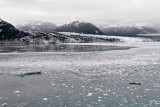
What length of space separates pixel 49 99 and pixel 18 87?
16.2 ft

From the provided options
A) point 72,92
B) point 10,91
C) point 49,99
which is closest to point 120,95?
point 72,92

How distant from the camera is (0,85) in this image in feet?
69.5

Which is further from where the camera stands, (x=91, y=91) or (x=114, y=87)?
(x=114, y=87)

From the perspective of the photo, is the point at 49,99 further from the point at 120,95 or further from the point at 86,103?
the point at 120,95

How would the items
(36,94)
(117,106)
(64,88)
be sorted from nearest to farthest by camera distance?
(117,106)
(36,94)
(64,88)

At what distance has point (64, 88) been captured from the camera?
2003 centimetres

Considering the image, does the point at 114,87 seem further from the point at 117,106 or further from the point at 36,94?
the point at 36,94

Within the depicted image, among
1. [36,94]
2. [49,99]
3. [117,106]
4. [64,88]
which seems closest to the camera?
[117,106]

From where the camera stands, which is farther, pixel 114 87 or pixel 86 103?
pixel 114 87

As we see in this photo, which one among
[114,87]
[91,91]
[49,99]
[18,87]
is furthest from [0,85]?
[114,87]

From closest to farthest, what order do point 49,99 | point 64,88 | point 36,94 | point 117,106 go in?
point 117,106 → point 49,99 → point 36,94 → point 64,88

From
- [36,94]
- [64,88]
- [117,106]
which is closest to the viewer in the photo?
[117,106]

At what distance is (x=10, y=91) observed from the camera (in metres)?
19.0

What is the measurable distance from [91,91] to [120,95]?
2485mm
